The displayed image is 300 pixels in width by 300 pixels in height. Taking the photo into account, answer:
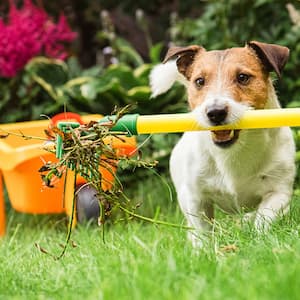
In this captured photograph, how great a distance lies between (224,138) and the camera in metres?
3.49

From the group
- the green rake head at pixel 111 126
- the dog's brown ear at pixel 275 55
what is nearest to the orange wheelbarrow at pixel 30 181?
the dog's brown ear at pixel 275 55

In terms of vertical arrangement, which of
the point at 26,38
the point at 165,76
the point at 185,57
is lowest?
the point at 26,38

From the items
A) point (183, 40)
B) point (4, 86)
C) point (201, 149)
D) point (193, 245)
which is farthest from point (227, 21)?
point (193, 245)

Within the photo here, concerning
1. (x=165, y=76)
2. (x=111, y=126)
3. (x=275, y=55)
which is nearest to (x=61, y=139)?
(x=111, y=126)

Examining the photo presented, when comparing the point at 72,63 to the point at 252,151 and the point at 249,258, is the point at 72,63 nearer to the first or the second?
the point at 252,151

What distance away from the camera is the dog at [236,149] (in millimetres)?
3545

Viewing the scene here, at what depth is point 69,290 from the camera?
2500mm

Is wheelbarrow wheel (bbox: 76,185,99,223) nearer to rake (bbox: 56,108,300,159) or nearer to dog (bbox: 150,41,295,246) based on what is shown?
dog (bbox: 150,41,295,246)

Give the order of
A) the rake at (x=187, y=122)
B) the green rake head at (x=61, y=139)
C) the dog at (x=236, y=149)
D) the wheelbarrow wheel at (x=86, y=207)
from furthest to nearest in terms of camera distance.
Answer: the wheelbarrow wheel at (x=86, y=207), the dog at (x=236, y=149), the rake at (x=187, y=122), the green rake head at (x=61, y=139)

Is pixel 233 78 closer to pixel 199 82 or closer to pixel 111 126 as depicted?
pixel 199 82

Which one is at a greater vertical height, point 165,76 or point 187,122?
point 187,122

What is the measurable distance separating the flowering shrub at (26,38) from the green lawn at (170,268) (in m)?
3.33

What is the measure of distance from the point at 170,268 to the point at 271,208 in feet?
4.04

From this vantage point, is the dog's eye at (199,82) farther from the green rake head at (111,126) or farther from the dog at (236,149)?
the green rake head at (111,126)
